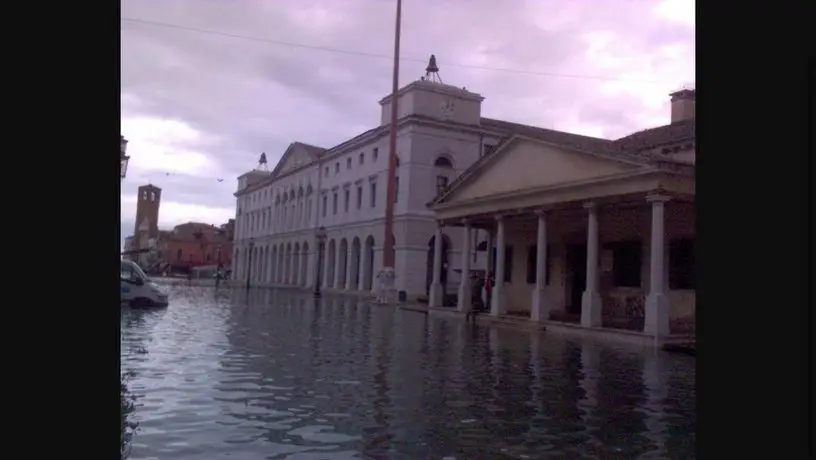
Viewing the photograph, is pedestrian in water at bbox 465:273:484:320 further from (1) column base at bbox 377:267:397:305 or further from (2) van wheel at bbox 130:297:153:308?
(2) van wheel at bbox 130:297:153:308

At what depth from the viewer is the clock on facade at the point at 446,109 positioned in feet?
143

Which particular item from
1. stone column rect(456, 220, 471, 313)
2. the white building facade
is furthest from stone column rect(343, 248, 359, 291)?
stone column rect(456, 220, 471, 313)

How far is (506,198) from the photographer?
2509cm

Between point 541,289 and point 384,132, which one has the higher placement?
point 384,132

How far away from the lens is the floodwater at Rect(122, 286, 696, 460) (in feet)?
21.0

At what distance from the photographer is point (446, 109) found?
43.7 metres

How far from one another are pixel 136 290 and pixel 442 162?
23.7 m

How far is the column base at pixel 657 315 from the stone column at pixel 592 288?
2.25 metres

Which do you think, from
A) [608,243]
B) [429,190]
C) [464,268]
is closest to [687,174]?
[608,243]

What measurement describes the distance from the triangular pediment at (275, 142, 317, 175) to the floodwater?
43.5 meters

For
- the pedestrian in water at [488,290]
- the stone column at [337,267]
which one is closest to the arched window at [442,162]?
the stone column at [337,267]

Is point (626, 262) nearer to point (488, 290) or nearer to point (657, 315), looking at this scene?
point (657, 315)

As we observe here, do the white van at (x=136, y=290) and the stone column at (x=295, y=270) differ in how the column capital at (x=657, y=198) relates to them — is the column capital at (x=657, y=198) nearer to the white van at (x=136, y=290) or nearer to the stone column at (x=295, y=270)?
the white van at (x=136, y=290)

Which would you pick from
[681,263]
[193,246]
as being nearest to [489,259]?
[681,263]
